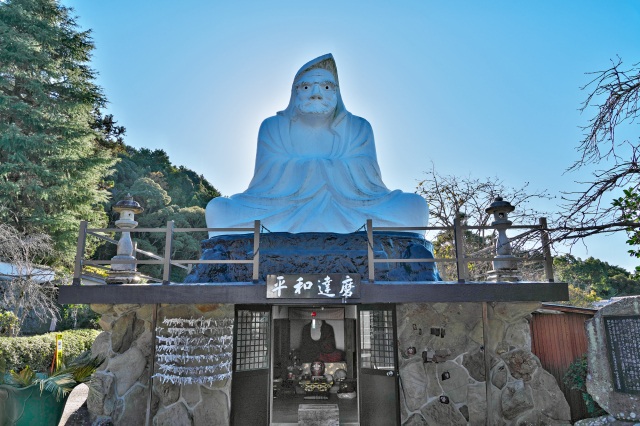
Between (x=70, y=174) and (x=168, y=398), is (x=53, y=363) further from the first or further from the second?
(x=70, y=174)

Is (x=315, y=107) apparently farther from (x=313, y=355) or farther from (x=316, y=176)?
(x=313, y=355)

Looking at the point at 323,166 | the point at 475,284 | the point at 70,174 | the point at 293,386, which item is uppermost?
the point at 70,174

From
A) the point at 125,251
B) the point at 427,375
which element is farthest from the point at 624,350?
the point at 125,251

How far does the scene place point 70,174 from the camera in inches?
666

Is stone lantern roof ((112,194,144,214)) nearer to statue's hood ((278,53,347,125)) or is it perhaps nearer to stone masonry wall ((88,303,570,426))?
stone masonry wall ((88,303,570,426))

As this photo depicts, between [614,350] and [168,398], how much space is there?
18.2 ft

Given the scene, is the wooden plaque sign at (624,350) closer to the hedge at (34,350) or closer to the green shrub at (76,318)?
the hedge at (34,350)

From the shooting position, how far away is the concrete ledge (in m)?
5.44

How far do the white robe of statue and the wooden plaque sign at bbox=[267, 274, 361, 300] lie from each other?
74.6 inches

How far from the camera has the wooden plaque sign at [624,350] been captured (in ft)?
17.0

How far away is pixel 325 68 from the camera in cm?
926

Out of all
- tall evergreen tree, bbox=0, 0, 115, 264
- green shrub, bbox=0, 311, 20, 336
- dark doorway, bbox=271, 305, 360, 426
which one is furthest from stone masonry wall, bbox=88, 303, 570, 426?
tall evergreen tree, bbox=0, 0, 115, 264

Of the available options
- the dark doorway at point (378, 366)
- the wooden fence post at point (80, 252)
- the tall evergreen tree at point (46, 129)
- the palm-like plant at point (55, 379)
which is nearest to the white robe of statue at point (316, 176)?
the dark doorway at point (378, 366)

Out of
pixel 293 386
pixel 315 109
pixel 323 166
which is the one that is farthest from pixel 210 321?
pixel 293 386
